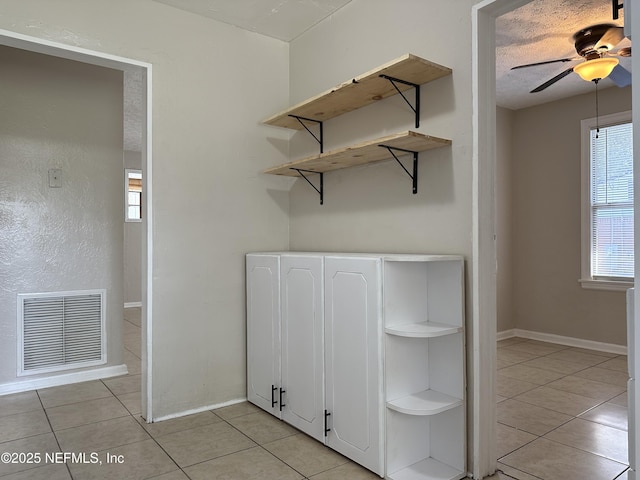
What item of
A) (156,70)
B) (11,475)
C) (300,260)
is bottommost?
(11,475)

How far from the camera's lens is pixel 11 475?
2074mm

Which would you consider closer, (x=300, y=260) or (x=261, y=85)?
(x=300, y=260)

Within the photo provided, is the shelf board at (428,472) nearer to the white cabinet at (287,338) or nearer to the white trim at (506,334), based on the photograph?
the white cabinet at (287,338)

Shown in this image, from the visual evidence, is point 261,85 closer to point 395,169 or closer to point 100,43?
point 100,43

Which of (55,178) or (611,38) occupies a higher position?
(611,38)

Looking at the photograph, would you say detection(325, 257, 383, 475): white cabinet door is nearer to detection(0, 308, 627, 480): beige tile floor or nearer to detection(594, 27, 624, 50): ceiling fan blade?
detection(0, 308, 627, 480): beige tile floor

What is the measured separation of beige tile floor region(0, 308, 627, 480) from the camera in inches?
83.5

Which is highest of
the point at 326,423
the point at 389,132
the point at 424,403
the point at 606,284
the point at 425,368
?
the point at 389,132

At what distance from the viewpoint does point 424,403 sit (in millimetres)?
2012

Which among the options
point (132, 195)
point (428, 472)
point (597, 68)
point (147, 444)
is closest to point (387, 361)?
point (428, 472)

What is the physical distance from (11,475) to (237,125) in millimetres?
2303

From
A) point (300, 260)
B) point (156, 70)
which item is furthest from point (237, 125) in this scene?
point (300, 260)

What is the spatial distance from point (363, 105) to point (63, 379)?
119 inches

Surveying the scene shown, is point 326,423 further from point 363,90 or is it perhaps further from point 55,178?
point 55,178
